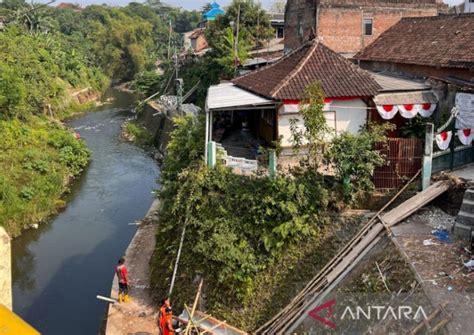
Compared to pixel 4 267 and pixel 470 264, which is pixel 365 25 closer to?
pixel 470 264

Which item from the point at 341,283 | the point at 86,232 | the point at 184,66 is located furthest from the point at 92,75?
the point at 341,283

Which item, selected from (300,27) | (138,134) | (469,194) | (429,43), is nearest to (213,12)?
(138,134)

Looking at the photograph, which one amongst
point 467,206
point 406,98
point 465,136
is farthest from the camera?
point 406,98

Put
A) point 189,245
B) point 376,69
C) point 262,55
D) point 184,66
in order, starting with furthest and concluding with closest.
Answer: point 184,66
point 262,55
point 376,69
point 189,245

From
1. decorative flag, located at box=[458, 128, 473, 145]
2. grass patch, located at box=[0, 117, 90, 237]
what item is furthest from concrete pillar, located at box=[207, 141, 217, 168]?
grass patch, located at box=[0, 117, 90, 237]

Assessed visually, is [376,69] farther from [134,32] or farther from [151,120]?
[134,32]

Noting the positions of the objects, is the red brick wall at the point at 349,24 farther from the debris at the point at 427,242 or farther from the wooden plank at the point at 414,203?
the debris at the point at 427,242
